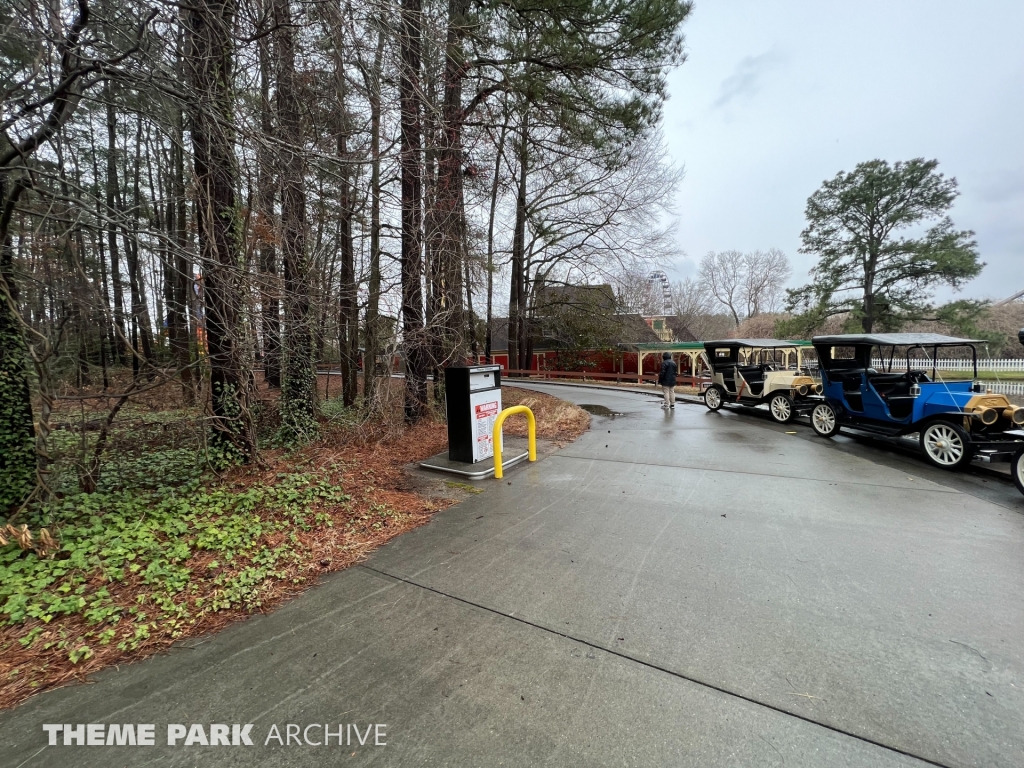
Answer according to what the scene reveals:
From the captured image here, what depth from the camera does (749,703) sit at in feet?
6.36

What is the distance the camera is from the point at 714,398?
37.5 feet

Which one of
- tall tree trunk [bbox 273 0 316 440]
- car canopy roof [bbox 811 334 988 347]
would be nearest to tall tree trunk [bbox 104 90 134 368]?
tall tree trunk [bbox 273 0 316 440]

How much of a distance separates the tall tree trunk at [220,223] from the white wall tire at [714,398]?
1067cm

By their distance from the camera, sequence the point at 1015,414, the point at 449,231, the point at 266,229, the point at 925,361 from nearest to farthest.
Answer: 1. the point at 1015,414
2. the point at 266,229
3. the point at 925,361
4. the point at 449,231

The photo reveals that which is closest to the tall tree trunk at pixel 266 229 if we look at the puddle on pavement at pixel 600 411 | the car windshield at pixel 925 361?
the puddle on pavement at pixel 600 411

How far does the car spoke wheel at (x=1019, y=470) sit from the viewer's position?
4531 mm

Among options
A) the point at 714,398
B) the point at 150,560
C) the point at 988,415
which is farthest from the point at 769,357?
the point at 150,560

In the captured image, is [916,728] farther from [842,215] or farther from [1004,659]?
[842,215]

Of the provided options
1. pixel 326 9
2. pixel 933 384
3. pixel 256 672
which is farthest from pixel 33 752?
pixel 933 384

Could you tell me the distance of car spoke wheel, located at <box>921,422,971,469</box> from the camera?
5.50 metres

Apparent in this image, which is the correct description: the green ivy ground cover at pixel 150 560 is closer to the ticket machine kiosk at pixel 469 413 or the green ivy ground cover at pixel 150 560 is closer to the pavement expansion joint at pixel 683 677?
the pavement expansion joint at pixel 683 677

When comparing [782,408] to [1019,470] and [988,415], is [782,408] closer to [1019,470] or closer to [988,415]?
[988,415]

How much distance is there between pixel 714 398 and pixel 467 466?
27.1 feet

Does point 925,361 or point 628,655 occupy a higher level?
point 925,361
